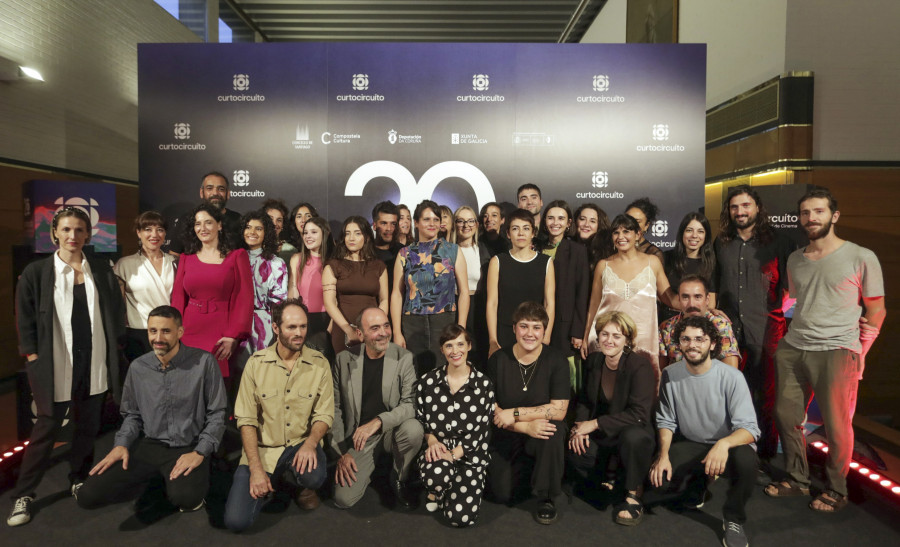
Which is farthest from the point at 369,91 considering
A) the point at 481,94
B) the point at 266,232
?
the point at 266,232

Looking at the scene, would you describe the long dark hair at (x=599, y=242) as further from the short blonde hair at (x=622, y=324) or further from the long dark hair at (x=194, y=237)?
the long dark hair at (x=194, y=237)

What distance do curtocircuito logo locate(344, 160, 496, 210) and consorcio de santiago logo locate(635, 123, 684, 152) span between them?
58.6 inches

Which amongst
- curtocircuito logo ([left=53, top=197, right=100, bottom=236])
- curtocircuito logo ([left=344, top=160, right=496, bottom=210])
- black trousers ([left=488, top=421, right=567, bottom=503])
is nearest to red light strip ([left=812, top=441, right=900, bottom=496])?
black trousers ([left=488, top=421, right=567, bottom=503])

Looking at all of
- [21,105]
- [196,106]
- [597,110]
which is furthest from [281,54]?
[597,110]

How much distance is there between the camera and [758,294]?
332 cm

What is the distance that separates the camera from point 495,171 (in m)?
5.10

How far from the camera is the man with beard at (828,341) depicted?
2.83 meters

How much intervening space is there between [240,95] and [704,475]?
4.66m

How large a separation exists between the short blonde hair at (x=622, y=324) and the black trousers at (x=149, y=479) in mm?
→ 2088

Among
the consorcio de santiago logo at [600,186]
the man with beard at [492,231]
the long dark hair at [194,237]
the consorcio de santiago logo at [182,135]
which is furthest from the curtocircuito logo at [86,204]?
the consorcio de santiago logo at [600,186]

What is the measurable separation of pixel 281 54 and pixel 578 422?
162 inches

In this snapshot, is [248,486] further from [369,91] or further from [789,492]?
[369,91]

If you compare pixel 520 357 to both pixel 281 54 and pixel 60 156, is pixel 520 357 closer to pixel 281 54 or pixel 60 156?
pixel 281 54

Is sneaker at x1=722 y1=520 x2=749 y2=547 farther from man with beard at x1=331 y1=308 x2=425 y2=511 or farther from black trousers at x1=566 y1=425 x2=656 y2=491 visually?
man with beard at x1=331 y1=308 x2=425 y2=511
